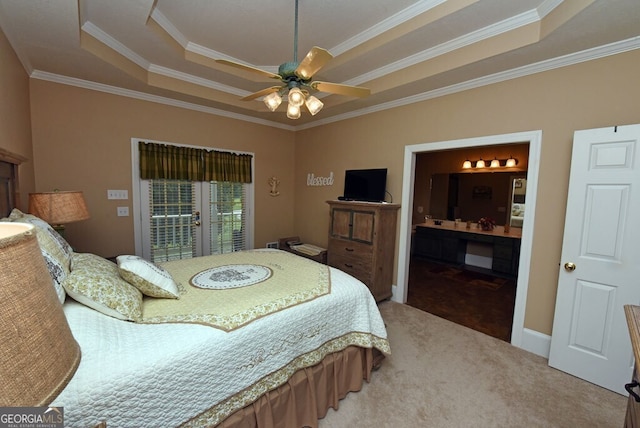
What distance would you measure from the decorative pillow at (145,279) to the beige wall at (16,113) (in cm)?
111

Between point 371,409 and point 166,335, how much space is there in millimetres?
1450

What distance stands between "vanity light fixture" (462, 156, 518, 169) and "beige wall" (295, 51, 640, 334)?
2556mm

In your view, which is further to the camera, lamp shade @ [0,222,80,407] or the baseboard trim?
the baseboard trim

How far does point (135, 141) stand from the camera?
3.43 metres

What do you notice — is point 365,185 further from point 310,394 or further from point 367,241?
point 310,394

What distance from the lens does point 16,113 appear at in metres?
2.33

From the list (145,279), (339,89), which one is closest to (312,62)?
(339,89)

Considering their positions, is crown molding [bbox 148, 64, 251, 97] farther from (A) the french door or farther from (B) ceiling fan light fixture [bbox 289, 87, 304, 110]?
(B) ceiling fan light fixture [bbox 289, 87, 304, 110]

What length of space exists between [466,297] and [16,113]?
5338 mm

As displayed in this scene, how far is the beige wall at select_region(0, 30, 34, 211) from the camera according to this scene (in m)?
2.02

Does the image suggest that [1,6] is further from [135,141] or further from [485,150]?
[485,150]

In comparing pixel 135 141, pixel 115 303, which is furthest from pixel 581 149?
pixel 135 141

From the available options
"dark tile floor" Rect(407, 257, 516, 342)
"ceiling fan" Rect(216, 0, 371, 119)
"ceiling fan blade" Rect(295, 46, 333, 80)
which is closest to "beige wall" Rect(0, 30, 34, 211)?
"ceiling fan" Rect(216, 0, 371, 119)

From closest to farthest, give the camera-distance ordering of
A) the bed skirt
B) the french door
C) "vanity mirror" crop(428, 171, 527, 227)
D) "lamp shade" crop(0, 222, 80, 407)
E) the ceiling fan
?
"lamp shade" crop(0, 222, 80, 407), the bed skirt, the ceiling fan, the french door, "vanity mirror" crop(428, 171, 527, 227)
